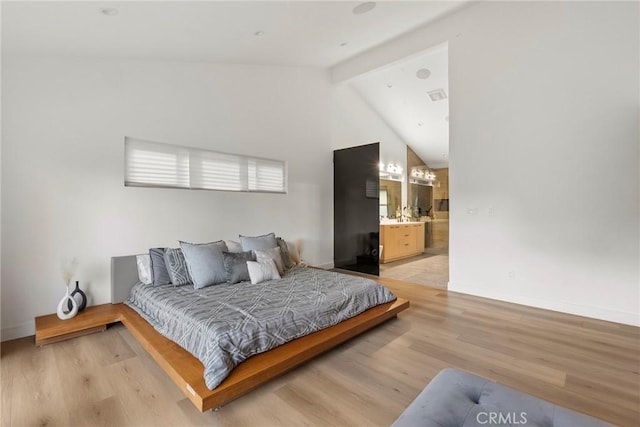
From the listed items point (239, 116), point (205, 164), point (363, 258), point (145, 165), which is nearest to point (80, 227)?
point (145, 165)

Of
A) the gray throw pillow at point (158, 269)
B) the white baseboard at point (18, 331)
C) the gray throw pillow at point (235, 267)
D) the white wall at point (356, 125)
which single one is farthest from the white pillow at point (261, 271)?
the white wall at point (356, 125)

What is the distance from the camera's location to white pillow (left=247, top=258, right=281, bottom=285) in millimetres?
3328

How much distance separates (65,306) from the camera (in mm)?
2986

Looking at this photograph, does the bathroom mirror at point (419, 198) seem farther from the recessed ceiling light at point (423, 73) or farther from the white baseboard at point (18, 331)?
the white baseboard at point (18, 331)

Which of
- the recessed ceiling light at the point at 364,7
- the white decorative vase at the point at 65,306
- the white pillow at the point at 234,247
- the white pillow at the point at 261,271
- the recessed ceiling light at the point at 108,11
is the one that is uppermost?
the recessed ceiling light at the point at 364,7

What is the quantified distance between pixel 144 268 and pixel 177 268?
1.50ft

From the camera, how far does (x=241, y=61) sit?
4434mm

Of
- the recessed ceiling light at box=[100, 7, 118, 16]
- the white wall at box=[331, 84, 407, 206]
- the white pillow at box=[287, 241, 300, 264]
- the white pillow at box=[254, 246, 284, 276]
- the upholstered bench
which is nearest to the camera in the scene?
the upholstered bench

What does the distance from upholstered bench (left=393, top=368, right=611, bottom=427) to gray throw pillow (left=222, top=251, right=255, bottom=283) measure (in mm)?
2398

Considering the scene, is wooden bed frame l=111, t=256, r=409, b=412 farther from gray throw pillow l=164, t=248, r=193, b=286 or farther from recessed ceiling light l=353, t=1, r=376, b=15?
recessed ceiling light l=353, t=1, r=376, b=15

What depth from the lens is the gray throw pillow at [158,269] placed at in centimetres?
323

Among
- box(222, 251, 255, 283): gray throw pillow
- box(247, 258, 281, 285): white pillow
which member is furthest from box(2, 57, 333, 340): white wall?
box(247, 258, 281, 285): white pillow

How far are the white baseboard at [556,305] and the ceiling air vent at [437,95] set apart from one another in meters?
3.80

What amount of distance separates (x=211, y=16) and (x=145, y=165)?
191 centimetres
